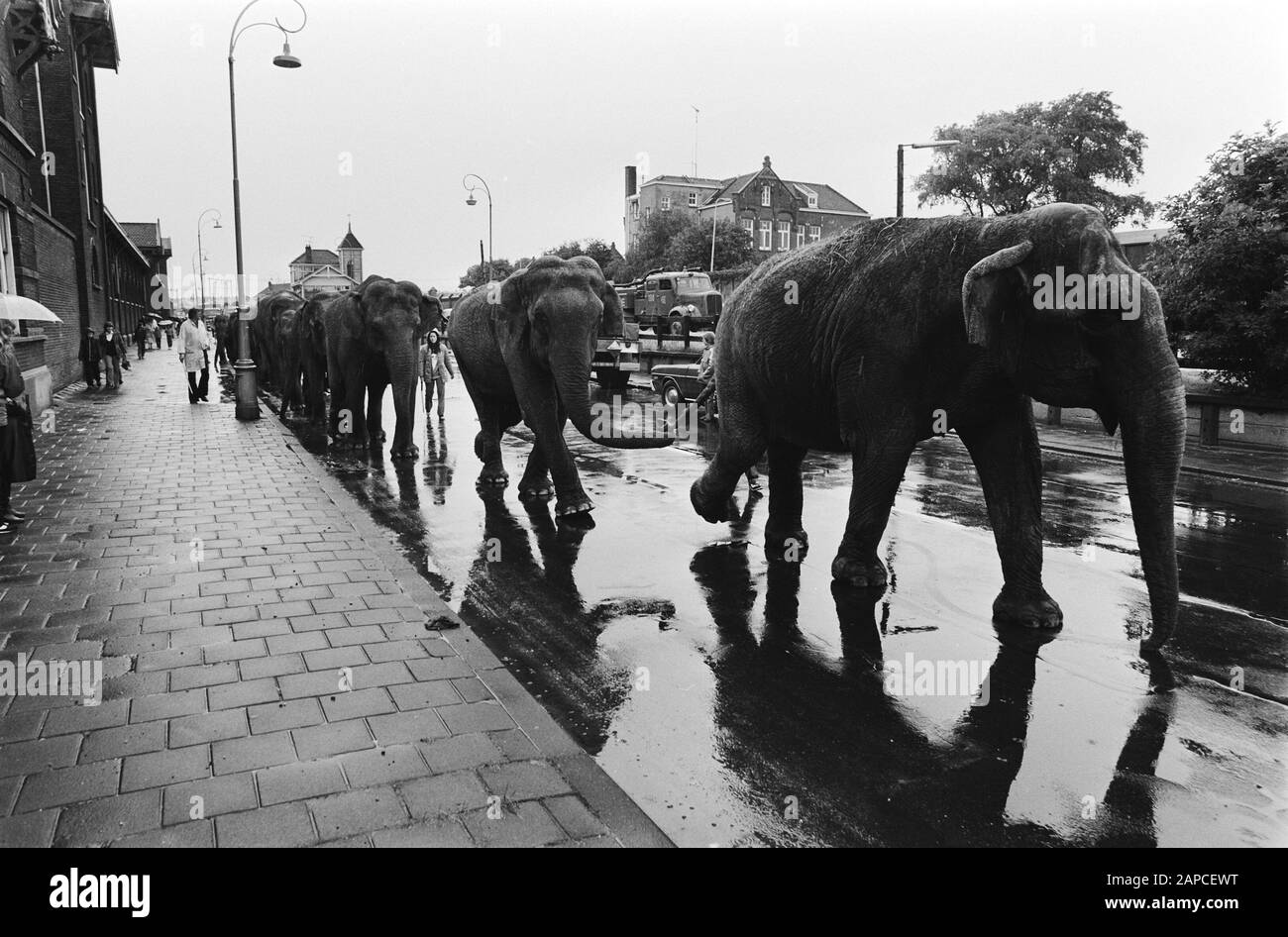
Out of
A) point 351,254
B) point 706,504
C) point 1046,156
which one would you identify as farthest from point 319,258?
point 706,504

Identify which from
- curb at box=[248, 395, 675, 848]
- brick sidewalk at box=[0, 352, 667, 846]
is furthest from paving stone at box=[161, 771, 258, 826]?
curb at box=[248, 395, 675, 848]

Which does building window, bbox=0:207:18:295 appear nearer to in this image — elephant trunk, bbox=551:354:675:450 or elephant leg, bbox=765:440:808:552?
elephant trunk, bbox=551:354:675:450

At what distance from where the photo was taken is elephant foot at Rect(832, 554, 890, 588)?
21.4 ft

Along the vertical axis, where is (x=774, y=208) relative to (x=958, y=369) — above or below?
above

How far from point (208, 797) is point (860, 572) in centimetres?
439

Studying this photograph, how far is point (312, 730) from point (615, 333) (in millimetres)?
6176

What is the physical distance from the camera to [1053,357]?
198 inches

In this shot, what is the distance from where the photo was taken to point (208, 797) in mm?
3553

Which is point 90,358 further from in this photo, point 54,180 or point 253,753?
point 253,753

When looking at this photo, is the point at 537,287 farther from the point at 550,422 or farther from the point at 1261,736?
the point at 1261,736

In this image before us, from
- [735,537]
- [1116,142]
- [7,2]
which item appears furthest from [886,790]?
[1116,142]

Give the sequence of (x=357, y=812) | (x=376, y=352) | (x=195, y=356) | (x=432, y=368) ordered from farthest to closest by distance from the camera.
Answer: (x=195, y=356), (x=432, y=368), (x=376, y=352), (x=357, y=812)
